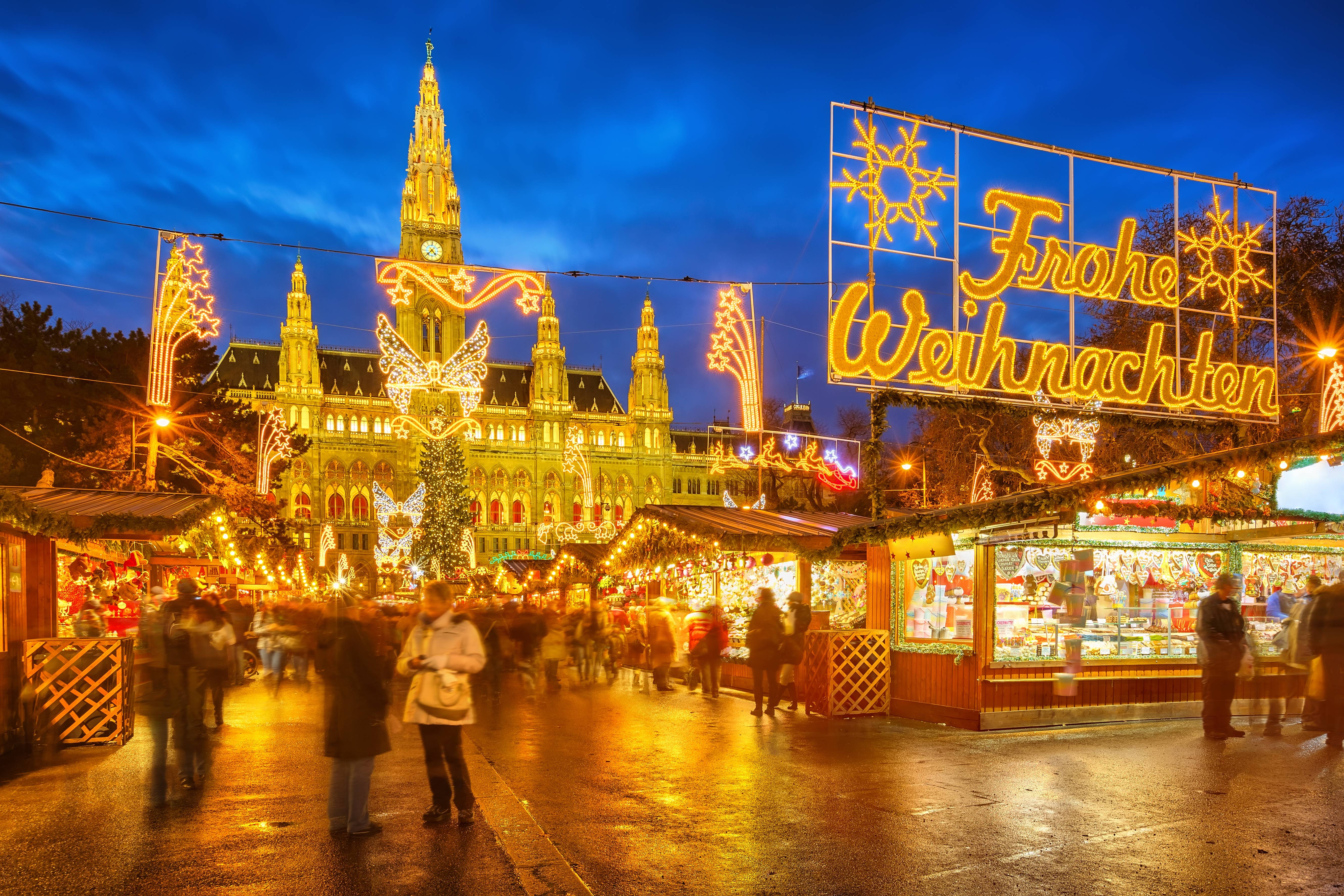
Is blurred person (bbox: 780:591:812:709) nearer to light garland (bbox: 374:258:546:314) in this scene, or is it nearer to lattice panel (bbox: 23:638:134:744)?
light garland (bbox: 374:258:546:314)

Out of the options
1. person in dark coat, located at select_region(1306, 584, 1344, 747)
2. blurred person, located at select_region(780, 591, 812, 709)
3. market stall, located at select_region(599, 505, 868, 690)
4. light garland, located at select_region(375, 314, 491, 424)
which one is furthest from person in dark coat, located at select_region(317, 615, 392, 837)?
light garland, located at select_region(375, 314, 491, 424)

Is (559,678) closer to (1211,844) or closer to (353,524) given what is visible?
(1211,844)

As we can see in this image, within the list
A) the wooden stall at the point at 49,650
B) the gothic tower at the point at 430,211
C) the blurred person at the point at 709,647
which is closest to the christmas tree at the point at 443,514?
the gothic tower at the point at 430,211

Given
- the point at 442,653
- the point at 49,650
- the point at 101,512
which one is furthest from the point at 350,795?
the point at 101,512

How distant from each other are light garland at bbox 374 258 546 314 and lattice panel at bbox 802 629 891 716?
5583 mm

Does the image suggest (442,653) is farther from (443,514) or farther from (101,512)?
(443,514)

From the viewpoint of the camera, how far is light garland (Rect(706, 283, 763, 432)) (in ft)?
55.6

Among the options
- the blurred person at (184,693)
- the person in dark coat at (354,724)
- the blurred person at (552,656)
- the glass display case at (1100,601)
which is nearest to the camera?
the person in dark coat at (354,724)

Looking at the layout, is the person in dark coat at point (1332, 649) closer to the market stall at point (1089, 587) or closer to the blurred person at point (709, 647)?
the market stall at point (1089, 587)

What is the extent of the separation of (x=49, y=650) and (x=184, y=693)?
311 cm

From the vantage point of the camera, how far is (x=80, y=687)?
9930 millimetres

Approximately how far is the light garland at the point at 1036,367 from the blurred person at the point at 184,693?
761cm

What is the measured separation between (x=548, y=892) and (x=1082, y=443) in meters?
21.2

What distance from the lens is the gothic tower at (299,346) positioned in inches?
3152
